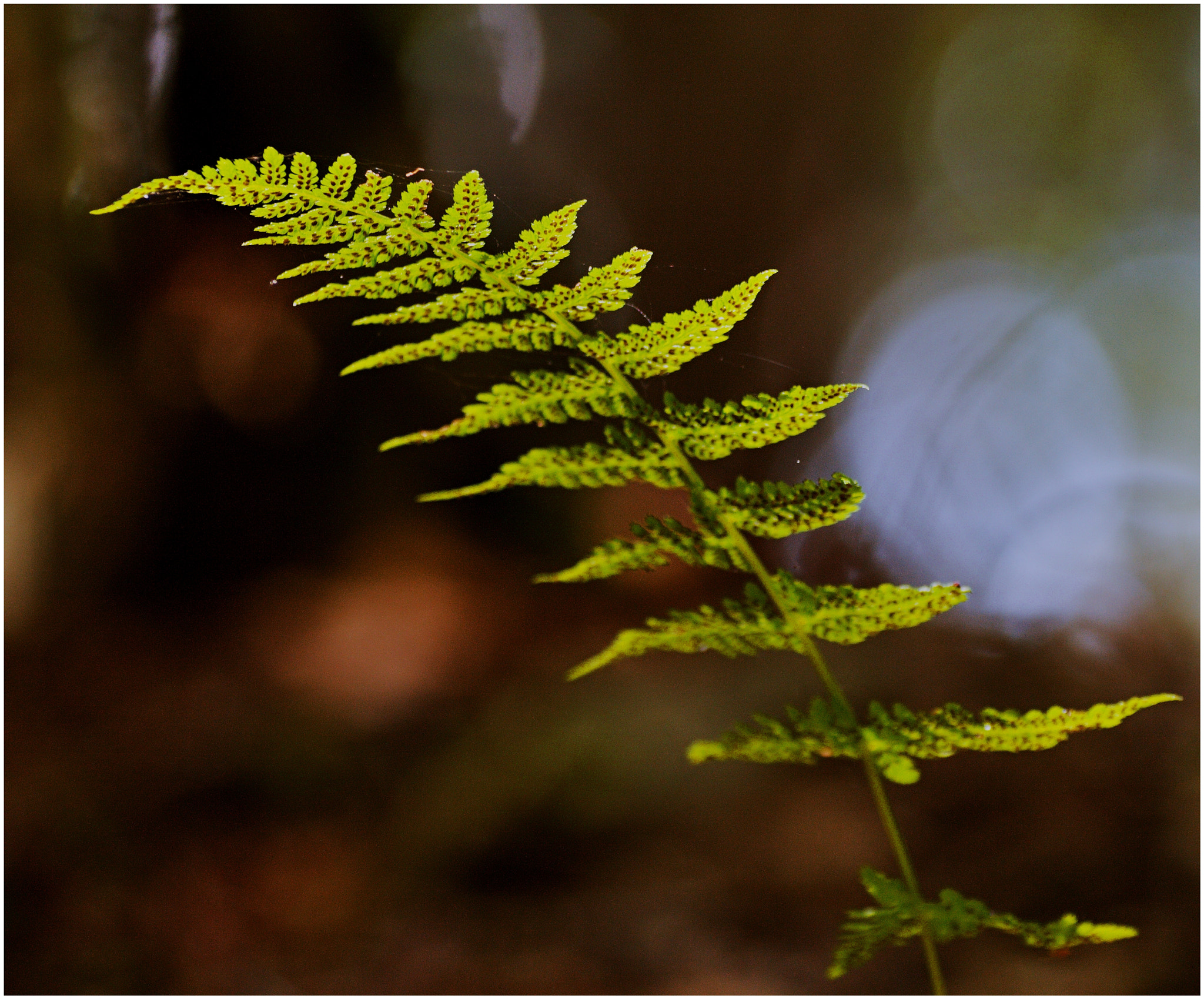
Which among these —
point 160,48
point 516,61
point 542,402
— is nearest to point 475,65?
point 516,61

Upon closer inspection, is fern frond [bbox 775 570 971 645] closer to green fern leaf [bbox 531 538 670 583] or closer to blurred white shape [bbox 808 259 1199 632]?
green fern leaf [bbox 531 538 670 583]

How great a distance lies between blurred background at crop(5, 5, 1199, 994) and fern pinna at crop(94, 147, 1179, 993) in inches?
20.2

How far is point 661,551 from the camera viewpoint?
0.36m

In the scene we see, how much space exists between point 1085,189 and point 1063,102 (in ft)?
0.43

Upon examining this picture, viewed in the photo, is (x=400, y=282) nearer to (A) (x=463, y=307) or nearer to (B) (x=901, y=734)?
(A) (x=463, y=307)

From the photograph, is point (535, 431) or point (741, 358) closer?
point (741, 358)

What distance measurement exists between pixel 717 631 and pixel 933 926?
0.55 feet

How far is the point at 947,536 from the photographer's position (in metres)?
1.02

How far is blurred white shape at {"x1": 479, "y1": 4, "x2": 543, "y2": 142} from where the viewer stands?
1.02 meters

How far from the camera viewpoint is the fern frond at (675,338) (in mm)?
390

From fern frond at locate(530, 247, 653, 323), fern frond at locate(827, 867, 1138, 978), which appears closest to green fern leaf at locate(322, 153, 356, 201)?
fern frond at locate(530, 247, 653, 323)

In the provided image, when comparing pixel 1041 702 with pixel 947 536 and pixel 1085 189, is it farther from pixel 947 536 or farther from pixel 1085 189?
pixel 1085 189

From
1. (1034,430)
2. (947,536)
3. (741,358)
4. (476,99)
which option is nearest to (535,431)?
(741,358)

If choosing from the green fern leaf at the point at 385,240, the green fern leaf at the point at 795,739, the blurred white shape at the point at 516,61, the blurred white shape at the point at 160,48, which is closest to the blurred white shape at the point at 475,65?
the blurred white shape at the point at 516,61
